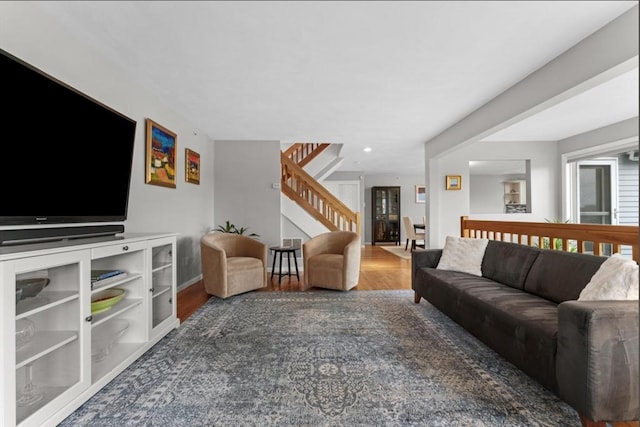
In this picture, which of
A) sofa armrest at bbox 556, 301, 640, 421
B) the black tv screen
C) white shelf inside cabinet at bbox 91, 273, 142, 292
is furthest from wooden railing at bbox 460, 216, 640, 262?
the black tv screen

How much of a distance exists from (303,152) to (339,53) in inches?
194

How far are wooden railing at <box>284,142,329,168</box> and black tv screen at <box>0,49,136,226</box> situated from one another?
15.6 ft

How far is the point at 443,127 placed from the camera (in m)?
4.61

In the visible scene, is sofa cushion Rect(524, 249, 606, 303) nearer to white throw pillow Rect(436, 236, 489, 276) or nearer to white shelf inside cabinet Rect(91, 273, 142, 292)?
white throw pillow Rect(436, 236, 489, 276)

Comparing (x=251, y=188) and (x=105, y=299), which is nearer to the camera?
(x=105, y=299)

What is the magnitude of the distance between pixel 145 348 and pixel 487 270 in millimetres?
3062

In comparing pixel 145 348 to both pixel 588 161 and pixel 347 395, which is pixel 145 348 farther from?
pixel 588 161

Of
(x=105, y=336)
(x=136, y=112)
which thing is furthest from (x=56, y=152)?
(x=136, y=112)

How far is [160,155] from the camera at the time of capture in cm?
355

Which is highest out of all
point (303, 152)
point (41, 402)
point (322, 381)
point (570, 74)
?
point (303, 152)

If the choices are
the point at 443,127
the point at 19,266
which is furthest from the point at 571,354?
the point at 443,127

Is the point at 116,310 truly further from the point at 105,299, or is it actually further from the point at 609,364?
the point at 609,364

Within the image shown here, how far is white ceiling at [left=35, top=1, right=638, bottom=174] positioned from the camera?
2016 millimetres

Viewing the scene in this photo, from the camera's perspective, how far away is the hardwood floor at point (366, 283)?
3.58 metres
